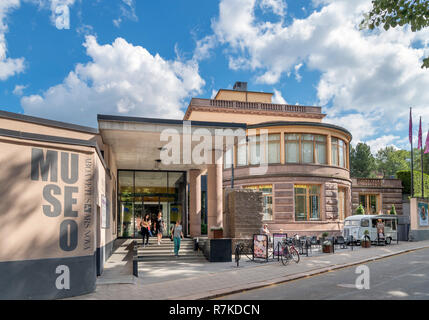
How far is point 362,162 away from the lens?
71875 millimetres

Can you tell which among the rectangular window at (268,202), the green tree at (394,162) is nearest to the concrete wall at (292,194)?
the rectangular window at (268,202)

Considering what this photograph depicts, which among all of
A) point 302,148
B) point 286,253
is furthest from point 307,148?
point 286,253

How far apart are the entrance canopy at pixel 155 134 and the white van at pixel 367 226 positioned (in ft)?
43.6

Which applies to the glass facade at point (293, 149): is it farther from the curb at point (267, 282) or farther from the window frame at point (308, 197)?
the curb at point (267, 282)

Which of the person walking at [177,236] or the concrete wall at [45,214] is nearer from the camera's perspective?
the concrete wall at [45,214]

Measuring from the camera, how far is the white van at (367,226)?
27328mm

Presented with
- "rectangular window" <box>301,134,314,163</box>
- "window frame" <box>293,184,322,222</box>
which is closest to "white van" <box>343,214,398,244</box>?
"window frame" <box>293,184,322,222</box>

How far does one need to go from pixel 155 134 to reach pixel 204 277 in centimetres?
617

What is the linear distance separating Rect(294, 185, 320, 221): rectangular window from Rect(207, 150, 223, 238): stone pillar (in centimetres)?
1381

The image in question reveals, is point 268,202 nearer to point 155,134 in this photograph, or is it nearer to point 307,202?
point 307,202

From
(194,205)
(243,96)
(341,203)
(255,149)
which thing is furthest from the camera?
(243,96)

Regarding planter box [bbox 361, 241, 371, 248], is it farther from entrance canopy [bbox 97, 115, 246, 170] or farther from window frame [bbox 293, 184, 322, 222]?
entrance canopy [bbox 97, 115, 246, 170]

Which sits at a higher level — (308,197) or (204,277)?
(308,197)
